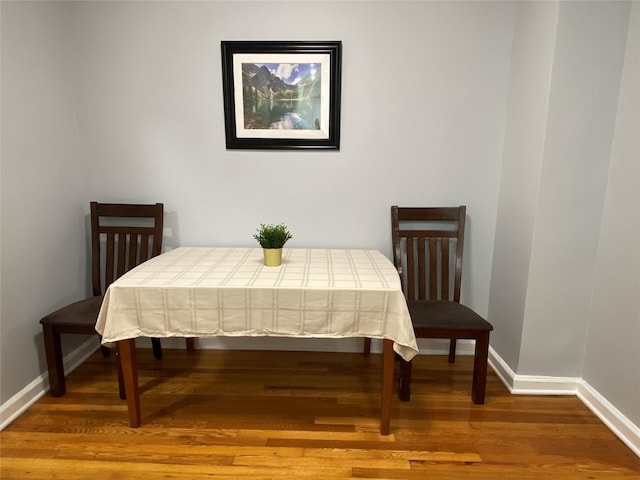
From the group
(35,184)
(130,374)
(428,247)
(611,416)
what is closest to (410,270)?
(428,247)

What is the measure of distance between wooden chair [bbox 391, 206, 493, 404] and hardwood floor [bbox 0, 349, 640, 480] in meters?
0.22

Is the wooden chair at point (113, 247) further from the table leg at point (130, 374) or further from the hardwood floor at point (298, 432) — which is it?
the table leg at point (130, 374)

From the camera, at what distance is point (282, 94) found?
2264 millimetres

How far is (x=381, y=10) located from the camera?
2174mm

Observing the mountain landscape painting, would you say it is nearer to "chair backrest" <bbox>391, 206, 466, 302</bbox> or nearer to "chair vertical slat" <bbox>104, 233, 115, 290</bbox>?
"chair backrest" <bbox>391, 206, 466, 302</bbox>

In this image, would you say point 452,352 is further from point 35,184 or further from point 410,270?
point 35,184

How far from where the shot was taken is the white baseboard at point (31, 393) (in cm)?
183

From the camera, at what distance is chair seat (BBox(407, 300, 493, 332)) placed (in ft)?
6.23

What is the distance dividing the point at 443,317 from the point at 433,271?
0.37 metres

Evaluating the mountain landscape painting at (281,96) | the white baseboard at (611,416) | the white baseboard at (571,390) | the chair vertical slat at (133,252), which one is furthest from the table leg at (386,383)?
the chair vertical slat at (133,252)

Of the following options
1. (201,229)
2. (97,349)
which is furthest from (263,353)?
(97,349)

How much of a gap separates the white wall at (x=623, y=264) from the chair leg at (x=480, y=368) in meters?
0.59

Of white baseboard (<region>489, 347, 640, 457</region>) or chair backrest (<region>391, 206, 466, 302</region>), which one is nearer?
white baseboard (<region>489, 347, 640, 457</region>)

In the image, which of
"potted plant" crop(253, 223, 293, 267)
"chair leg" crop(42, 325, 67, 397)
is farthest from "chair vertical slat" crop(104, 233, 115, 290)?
"potted plant" crop(253, 223, 293, 267)
